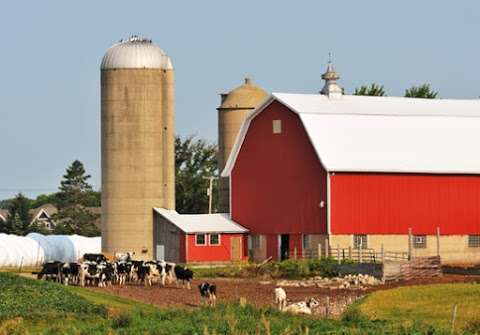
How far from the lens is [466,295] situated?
37531 millimetres

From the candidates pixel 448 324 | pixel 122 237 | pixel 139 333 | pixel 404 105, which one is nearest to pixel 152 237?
pixel 122 237

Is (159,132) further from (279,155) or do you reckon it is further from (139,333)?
(139,333)

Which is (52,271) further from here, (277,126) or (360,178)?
(277,126)

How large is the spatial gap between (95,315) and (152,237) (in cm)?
3169

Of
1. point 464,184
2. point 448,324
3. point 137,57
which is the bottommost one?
point 448,324

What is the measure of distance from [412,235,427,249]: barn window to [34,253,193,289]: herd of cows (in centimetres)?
1285

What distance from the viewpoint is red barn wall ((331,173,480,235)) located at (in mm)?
56844

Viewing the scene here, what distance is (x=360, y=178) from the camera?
187 feet

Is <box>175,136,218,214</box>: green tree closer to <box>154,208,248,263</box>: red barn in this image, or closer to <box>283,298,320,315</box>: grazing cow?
<box>154,208,248,263</box>: red barn

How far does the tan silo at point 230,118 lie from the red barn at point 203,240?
23.8 feet

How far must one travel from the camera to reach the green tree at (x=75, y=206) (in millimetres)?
99375

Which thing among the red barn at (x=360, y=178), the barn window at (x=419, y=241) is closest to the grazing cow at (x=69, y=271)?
the red barn at (x=360, y=178)

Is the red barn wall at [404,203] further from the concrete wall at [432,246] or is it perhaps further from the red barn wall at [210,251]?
the red barn wall at [210,251]

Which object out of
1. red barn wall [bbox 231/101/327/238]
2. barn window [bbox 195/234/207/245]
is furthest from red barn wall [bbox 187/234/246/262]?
red barn wall [bbox 231/101/327/238]
